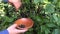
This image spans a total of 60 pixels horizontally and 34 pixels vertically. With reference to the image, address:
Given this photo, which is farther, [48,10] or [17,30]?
[48,10]

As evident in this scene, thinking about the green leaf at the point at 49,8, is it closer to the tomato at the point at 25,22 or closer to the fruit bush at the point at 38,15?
the fruit bush at the point at 38,15

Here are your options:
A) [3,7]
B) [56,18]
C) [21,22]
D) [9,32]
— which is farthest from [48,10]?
[3,7]

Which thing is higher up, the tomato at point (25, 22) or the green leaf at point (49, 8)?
the green leaf at point (49, 8)

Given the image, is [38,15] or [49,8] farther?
[38,15]

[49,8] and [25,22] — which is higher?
[49,8]

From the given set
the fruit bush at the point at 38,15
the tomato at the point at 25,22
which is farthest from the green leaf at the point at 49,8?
the tomato at the point at 25,22

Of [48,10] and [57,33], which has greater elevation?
[48,10]

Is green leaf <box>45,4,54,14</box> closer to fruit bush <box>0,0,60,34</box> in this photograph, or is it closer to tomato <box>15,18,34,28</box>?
fruit bush <box>0,0,60,34</box>

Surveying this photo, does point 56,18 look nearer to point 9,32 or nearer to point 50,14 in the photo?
point 50,14
